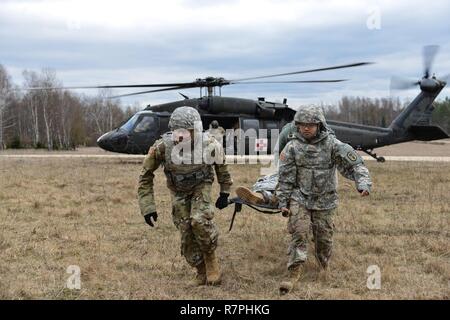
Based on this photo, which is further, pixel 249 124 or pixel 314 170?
pixel 249 124

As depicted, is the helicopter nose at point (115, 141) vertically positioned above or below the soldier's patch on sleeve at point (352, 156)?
below

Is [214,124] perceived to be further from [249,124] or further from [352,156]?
[352,156]

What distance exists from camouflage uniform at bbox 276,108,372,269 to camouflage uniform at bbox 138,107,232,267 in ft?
1.91

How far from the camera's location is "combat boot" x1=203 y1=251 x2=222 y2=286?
4.80 meters

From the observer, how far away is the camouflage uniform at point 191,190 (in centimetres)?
475

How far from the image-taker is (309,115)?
4750 mm

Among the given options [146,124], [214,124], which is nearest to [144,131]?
[146,124]

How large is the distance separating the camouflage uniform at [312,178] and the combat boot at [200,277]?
802 millimetres

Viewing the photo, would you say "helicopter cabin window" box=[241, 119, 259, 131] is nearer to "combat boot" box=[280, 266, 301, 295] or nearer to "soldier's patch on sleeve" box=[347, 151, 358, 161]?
"soldier's patch on sleeve" box=[347, 151, 358, 161]

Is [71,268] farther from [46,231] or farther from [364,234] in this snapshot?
[364,234]

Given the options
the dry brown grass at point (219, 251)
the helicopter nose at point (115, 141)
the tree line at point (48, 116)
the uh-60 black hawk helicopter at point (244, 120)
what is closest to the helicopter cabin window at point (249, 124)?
the uh-60 black hawk helicopter at point (244, 120)

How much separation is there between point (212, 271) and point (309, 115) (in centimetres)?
165

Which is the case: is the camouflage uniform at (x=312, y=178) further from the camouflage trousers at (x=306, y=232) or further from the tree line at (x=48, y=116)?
the tree line at (x=48, y=116)
